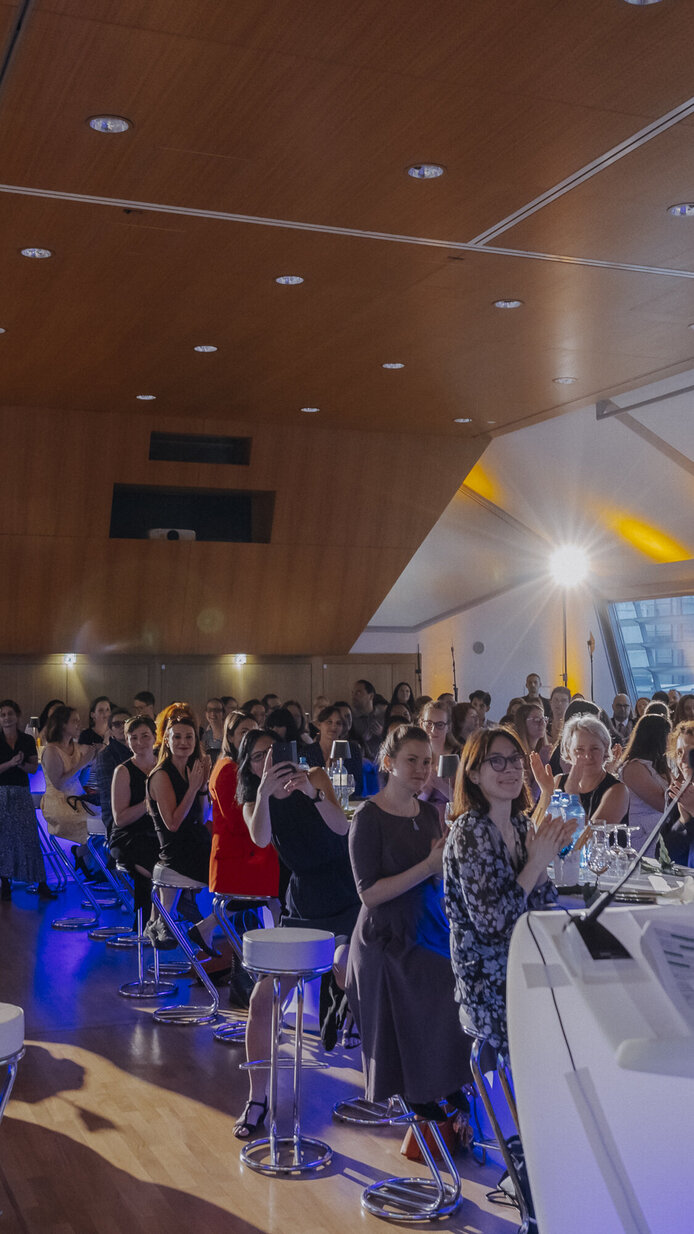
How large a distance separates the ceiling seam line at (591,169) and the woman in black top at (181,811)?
3.06 m

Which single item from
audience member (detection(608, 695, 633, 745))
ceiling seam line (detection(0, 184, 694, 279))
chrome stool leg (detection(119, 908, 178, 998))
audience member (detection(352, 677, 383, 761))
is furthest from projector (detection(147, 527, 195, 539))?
ceiling seam line (detection(0, 184, 694, 279))

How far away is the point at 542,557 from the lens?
56.0 feet

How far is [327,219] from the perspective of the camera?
5836 mm

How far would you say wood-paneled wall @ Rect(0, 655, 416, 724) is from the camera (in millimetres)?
13016

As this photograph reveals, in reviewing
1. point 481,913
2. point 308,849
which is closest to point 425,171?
point 308,849

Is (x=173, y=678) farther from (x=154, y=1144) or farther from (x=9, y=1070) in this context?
(x=9, y=1070)

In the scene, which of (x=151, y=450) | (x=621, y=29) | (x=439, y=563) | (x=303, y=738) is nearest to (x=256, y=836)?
(x=621, y=29)

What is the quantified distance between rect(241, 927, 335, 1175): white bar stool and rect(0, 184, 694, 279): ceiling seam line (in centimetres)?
342

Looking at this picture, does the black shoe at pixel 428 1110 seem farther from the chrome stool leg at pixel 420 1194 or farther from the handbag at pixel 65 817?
the handbag at pixel 65 817

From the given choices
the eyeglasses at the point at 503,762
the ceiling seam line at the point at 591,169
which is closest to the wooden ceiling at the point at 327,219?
the ceiling seam line at the point at 591,169

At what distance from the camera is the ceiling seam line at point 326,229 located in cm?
555

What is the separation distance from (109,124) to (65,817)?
534 centimetres

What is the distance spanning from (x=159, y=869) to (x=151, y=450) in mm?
6110

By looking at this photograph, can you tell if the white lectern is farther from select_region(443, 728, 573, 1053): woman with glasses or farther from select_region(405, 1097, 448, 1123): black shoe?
select_region(405, 1097, 448, 1123): black shoe
